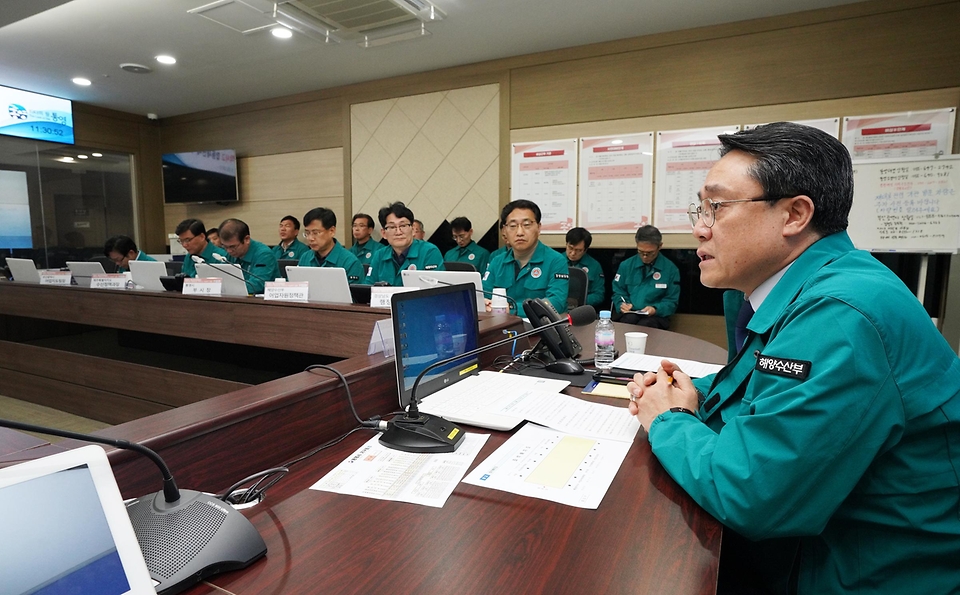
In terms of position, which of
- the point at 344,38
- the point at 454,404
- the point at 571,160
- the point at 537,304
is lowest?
the point at 454,404

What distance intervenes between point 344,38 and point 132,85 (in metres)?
3.23

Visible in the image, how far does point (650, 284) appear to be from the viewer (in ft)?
14.4

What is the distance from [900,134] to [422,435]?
4.41m

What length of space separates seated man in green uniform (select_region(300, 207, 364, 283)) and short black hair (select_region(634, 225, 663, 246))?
2431mm

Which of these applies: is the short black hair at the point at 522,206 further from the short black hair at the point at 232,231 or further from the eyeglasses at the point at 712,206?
the short black hair at the point at 232,231

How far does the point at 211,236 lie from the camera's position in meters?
6.75

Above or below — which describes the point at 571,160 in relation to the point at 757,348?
above

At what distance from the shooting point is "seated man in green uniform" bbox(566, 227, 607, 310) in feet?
14.9

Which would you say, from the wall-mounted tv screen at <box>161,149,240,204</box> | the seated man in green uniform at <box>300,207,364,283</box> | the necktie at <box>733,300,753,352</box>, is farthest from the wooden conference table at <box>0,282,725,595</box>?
the wall-mounted tv screen at <box>161,149,240,204</box>

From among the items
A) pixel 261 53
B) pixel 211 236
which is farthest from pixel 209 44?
pixel 211 236

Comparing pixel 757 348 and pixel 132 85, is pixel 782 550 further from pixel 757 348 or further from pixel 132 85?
pixel 132 85

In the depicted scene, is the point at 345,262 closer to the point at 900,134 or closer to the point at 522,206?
the point at 522,206

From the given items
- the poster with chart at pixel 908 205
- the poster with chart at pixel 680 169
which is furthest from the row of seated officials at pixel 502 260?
the poster with chart at pixel 908 205

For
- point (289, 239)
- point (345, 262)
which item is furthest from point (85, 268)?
point (345, 262)
